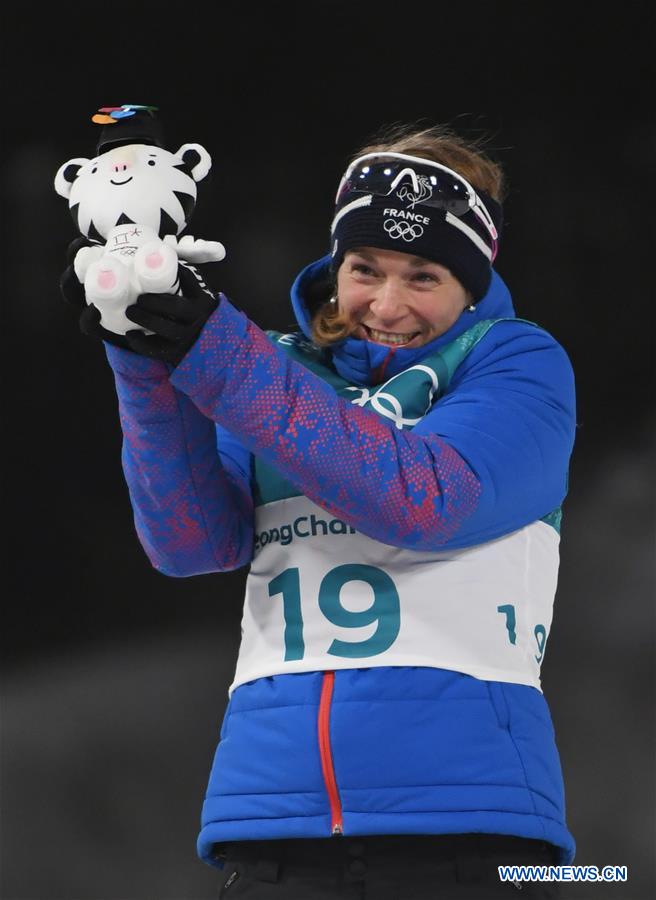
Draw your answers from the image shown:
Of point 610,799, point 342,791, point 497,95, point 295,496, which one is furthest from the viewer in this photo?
point 497,95

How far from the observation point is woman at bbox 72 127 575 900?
3.63ft

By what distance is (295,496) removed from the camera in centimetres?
131

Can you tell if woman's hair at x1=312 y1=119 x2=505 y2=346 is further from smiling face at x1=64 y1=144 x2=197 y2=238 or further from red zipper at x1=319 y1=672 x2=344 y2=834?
red zipper at x1=319 y1=672 x2=344 y2=834

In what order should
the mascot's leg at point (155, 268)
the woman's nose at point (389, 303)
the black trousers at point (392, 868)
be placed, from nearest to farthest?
the mascot's leg at point (155, 268), the black trousers at point (392, 868), the woman's nose at point (389, 303)

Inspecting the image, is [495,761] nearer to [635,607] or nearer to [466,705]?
[466,705]

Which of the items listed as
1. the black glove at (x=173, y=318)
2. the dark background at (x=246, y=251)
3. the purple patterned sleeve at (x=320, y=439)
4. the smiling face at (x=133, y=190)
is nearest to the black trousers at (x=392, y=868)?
the purple patterned sleeve at (x=320, y=439)

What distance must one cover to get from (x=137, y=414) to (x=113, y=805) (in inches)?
57.1

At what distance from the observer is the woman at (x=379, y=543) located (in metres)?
1.11

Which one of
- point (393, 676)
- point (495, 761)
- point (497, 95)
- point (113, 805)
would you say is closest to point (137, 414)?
point (393, 676)

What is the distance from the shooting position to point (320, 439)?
1093 mm

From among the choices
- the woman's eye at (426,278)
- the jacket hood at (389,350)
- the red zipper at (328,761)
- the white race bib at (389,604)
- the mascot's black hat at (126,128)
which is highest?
the mascot's black hat at (126,128)

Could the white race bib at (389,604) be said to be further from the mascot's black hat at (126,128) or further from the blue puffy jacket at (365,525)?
the mascot's black hat at (126,128)

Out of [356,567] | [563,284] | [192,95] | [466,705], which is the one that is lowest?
[466,705]

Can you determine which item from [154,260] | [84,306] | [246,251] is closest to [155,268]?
[154,260]
